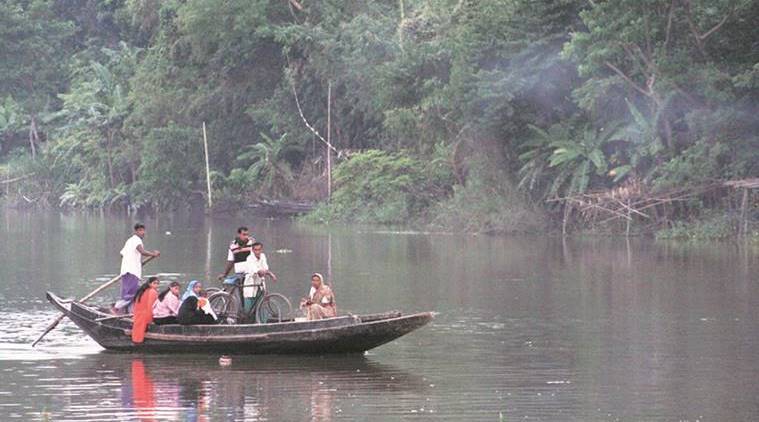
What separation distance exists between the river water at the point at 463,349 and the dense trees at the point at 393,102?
16.0ft

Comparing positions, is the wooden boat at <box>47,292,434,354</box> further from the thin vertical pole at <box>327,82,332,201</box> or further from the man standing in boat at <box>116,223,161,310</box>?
the thin vertical pole at <box>327,82,332,201</box>

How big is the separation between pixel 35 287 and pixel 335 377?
43.2 feet

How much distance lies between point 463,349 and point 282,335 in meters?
2.92

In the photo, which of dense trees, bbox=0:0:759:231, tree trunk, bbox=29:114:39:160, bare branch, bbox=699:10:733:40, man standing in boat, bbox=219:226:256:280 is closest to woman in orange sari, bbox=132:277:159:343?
man standing in boat, bbox=219:226:256:280

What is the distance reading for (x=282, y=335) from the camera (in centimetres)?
1991

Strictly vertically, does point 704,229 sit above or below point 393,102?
below

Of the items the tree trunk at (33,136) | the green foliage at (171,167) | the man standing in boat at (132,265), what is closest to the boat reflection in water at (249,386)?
the man standing in boat at (132,265)

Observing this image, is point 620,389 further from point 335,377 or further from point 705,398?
point 335,377

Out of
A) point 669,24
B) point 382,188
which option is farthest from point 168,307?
point 382,188

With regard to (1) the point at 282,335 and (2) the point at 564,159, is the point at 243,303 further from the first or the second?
(2) the point at 564,159

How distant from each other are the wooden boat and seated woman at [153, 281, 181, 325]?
0.76 ft

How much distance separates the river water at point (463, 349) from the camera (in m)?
17.0

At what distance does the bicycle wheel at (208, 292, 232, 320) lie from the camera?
2167 cm

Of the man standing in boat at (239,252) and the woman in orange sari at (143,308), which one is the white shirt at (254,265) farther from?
the woman in orange sari at (143,308)
